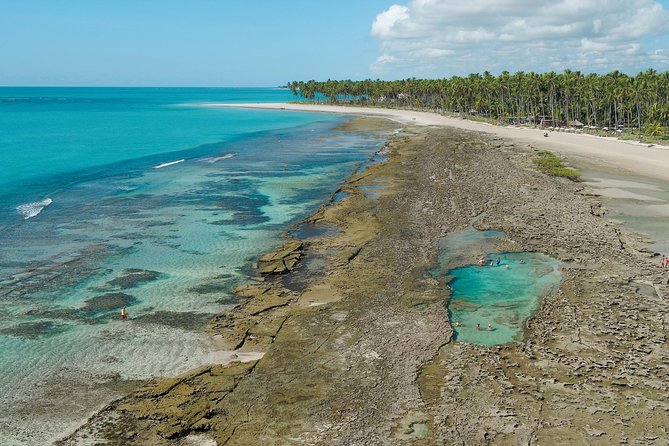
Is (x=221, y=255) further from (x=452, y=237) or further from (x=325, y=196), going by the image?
(x=325, y=196)

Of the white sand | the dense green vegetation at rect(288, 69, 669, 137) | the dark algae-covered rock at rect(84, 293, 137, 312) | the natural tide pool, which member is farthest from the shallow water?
the dense green vegetation at rect(288, 69, 669, 137)

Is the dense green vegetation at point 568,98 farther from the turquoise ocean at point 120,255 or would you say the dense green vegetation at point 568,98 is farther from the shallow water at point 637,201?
the turquoise ocean at point 120,255

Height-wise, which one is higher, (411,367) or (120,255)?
(120,255)

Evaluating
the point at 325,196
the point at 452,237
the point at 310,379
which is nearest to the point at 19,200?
the point at 325,196

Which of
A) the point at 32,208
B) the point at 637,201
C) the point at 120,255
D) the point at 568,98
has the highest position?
the point at 568,98

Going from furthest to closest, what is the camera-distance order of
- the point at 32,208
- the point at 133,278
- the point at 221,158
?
the point at 221,158 < the point at 32,208 < the point at 133,278

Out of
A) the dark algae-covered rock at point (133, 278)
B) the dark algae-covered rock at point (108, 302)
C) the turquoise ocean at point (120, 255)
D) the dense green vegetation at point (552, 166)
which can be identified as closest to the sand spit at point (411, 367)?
the turquoise ocean at point (120, 255)

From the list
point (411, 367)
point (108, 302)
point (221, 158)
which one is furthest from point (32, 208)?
point (411, 367)

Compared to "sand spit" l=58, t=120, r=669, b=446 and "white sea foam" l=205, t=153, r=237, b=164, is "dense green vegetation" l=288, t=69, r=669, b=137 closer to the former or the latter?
"white sea foam" l=205, t=153, r=237, b=164

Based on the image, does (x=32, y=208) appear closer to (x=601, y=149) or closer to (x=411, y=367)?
(x=411, y=367)
